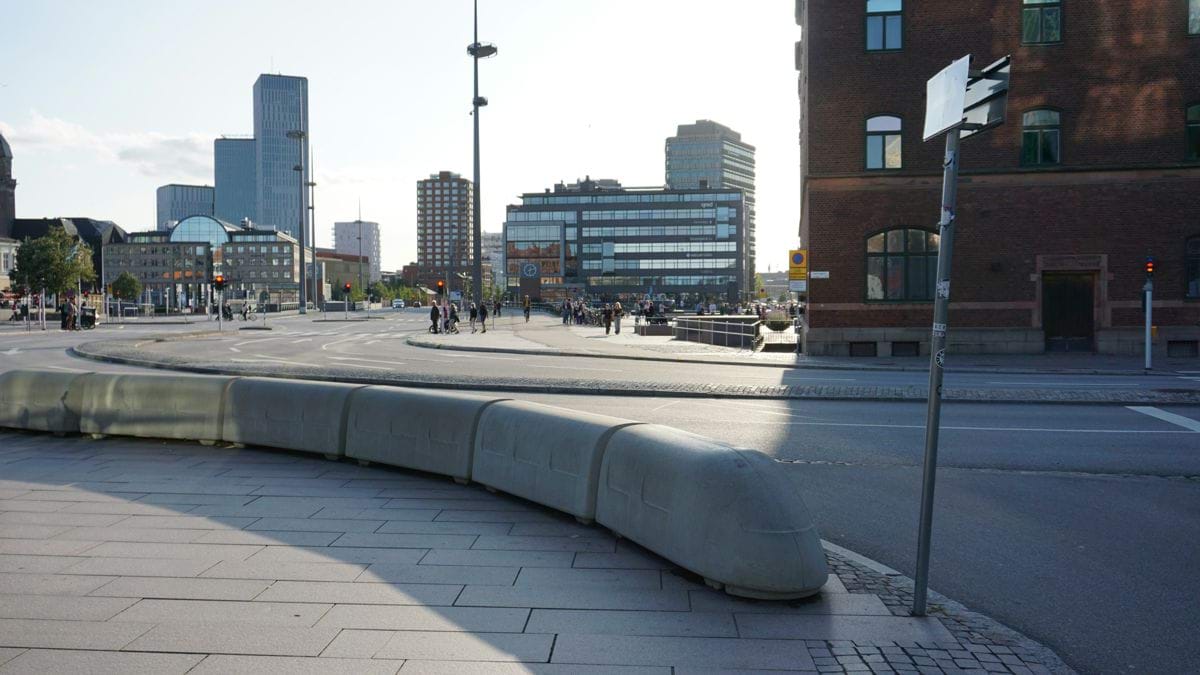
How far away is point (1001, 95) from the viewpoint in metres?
4.93

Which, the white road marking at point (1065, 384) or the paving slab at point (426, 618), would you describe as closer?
the paving slab at point (426, 618)

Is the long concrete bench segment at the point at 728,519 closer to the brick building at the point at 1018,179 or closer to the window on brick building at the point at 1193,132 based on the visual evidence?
the brick building at the point at 1018,179

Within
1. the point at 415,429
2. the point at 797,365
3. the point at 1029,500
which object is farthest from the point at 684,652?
the point at 797,365

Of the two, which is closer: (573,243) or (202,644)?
(202,644)

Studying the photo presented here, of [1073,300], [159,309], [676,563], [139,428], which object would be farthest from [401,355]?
[159,309]

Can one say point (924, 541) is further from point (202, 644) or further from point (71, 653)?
point (71, 653)

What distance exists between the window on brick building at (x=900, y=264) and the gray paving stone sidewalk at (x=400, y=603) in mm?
22724

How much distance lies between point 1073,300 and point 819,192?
8261 mm

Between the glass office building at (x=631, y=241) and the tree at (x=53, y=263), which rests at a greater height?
the glass office building at (x=631, y=241)

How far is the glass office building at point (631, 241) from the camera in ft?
533

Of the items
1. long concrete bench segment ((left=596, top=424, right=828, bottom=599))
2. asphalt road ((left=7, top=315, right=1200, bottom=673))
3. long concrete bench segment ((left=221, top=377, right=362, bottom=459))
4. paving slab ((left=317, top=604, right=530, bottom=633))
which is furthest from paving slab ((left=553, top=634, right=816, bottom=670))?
long concrete bench segment ((left=221, top=377, right=362, bottom=459))

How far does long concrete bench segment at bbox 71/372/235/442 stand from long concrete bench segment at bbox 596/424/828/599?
20.8 feet

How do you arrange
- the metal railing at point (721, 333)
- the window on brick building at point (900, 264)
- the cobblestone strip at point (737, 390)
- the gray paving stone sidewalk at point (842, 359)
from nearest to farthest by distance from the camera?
the cobblestone strip at point (737, 390)
the gray paving stone sidewalk at point (842, 359)
the window on brick building at point (900, 264)
the metal railing at point (721, 333)

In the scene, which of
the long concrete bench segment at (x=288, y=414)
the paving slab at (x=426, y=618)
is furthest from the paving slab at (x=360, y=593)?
the long concrete bench segment at (x=288, y=414)
